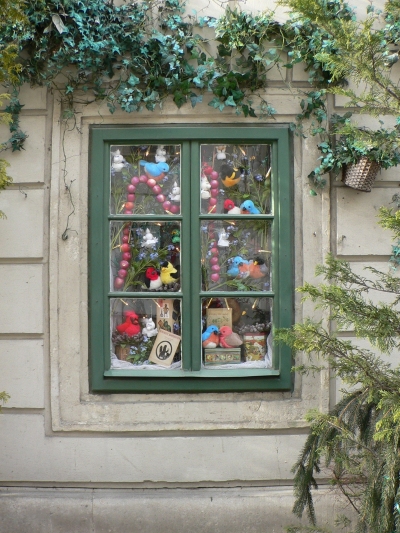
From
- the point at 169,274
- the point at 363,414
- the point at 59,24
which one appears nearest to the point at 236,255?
the point at 169,274

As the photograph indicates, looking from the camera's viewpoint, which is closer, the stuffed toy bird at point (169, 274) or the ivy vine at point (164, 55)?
the ivy vine at point (164, 55)

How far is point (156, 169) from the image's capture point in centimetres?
473

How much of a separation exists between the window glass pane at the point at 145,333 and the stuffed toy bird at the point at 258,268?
0.59 metres

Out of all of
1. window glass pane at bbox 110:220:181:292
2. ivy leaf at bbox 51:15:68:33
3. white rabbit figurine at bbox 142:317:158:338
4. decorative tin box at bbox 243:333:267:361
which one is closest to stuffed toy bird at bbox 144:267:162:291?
window glass pane at bbox 110:220:181:292

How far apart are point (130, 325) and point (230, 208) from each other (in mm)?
1144

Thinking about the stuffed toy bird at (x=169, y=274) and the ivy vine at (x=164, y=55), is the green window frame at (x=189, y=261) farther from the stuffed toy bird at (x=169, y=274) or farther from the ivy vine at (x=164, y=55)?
the ivy vine at (x=164, y=55)

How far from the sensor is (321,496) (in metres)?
4.64

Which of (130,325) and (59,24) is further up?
(59,24)

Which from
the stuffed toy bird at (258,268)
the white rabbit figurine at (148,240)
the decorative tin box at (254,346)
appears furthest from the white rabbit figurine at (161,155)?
the decorative tin box at (254,346)

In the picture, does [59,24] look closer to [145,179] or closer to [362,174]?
[145,179]

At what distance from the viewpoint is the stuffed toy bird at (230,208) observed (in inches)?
188

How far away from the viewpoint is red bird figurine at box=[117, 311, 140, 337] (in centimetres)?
478

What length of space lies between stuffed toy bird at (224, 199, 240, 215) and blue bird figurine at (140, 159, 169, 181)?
0.51 m

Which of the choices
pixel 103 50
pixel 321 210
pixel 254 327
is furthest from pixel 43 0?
pixel 254 327
